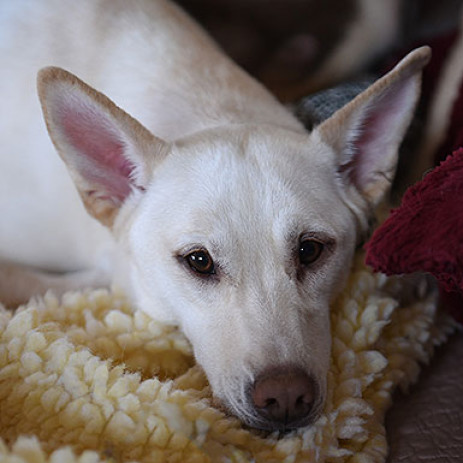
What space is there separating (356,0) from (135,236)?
161cm

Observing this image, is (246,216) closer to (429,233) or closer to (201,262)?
(201,262)

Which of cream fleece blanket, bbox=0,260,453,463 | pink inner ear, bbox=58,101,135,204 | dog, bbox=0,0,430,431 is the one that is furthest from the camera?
pink inner ear, bbox=58,101,135,204

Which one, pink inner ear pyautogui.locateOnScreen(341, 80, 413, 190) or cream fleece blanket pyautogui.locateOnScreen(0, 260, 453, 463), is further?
pink inner ear pyautogui.locateOnScreen(341, 80, 413, 190)

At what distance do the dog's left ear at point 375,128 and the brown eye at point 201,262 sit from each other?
13.7 inches

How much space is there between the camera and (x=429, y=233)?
3.62 ft

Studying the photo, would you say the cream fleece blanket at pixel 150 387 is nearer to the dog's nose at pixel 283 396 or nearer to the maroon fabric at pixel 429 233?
the dog's nose at pixel 283 396

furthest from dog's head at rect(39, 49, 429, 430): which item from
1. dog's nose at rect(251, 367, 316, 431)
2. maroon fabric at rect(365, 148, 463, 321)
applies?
maroon fabric at rect(365, 148, 463, 321)

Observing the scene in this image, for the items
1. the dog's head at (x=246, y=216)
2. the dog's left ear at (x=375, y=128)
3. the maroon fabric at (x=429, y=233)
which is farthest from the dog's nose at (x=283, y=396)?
the dog's left ear at (x=375, y=128)

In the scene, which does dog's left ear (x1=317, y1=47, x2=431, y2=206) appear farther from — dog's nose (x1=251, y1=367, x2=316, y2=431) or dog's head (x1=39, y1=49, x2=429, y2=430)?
dog's nose (x1=251, y1=367, x2=316, y2=431)

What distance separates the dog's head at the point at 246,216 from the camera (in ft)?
3.79

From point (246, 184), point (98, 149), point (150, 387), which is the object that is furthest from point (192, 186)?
point (150, 387)

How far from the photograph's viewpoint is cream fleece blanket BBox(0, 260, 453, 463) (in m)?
1.07

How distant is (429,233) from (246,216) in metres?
0.32

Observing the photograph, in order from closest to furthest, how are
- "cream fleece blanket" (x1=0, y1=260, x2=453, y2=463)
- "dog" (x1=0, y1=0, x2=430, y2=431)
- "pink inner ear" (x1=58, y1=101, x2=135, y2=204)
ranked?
1. "cream fleece blanket" (x1=0, y1=260, x2=453, y2=463)
2. "dog" (x1=0, y1=0, x2=430, y2=431)
3. "pink inner ear" (x1=58, y1=101, x2=135, y2=204)
